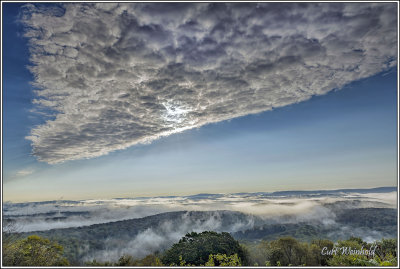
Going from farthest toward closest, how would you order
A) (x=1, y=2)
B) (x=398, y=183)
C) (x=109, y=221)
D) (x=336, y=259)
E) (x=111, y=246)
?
(x=109, y=221) → (x=111, y=246) → (x=336, y=259) → (x=1, y=2) → (x=398, y=183)

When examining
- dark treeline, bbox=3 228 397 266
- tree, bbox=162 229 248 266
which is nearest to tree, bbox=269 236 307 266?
dark treeline, bbox=3 228 397 266

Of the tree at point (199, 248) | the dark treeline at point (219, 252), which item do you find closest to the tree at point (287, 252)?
the dark treeline at point (219, 252)

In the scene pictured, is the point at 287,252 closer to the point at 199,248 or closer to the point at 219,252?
the point at 219,252

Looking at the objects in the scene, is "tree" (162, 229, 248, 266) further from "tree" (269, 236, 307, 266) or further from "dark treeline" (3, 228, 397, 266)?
"tree" (269, 236, 307, 266)

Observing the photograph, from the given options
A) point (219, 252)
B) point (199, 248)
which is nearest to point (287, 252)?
point (219, 252)

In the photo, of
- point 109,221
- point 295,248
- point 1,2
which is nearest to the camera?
point 1,2

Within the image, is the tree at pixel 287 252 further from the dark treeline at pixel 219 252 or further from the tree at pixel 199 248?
the tree at pixel 199 248

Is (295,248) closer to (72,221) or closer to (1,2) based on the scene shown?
(1,2)

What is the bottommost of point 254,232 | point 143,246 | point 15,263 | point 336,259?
point 143,246

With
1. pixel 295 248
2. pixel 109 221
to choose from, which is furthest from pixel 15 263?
pixel 109 221
